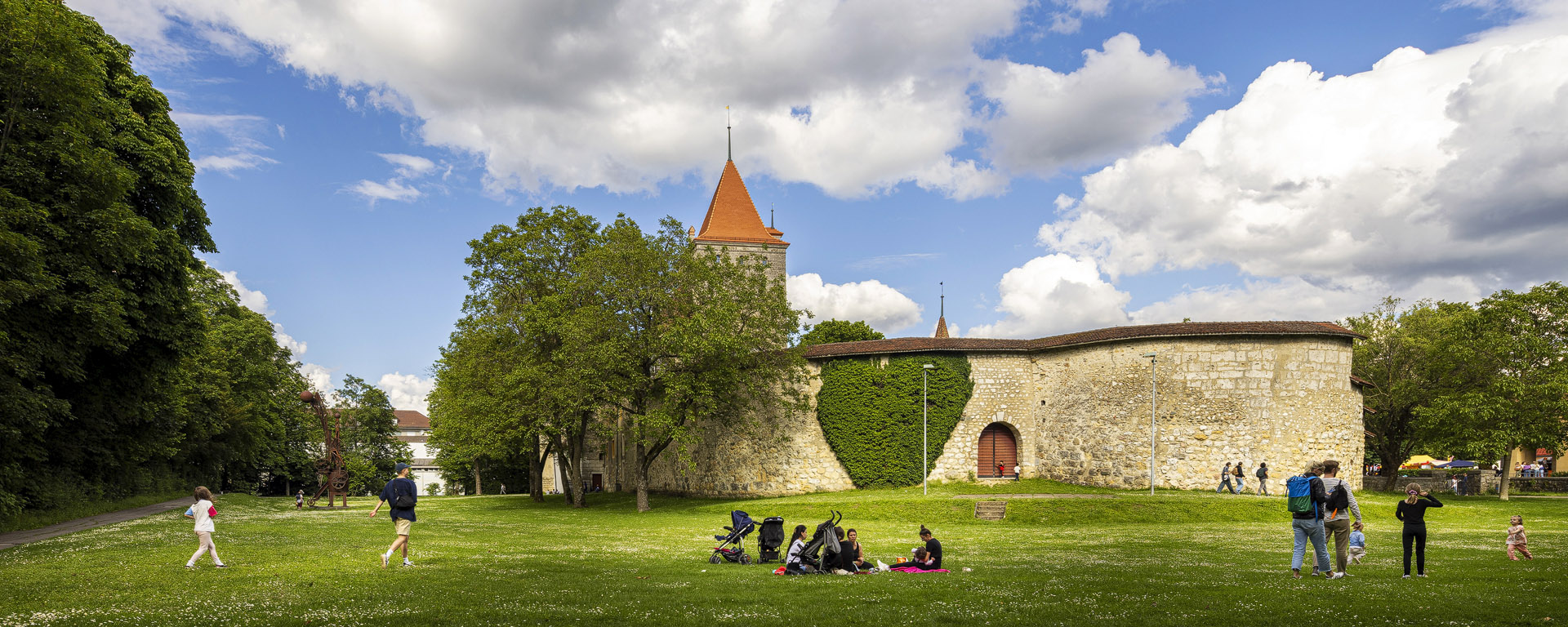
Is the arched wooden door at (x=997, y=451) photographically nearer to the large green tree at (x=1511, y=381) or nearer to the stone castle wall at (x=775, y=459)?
the stone castle wall at (x=775, y=459)

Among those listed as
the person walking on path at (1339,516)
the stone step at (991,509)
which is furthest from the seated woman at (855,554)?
the stone step at (991,509)

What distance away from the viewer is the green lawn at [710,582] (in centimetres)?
888

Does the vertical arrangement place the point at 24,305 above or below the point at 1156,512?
above

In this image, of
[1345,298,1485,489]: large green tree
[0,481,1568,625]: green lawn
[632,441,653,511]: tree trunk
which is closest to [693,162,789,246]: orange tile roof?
[632,441,653,511]: tree trunk

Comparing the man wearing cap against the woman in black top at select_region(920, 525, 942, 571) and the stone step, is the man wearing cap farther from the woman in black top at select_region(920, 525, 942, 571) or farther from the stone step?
the stone step

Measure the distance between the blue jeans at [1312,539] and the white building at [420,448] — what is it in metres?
85.6

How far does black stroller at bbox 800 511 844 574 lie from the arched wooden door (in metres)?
24.7

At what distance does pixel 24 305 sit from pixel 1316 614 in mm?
24447

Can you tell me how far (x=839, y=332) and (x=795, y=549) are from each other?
59.4m

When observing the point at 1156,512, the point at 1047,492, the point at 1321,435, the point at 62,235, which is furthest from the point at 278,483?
the point at 1321,435

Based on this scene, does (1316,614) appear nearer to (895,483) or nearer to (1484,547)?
(1484,547)

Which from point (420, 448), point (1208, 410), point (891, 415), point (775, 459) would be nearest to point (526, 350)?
point (775, 459)

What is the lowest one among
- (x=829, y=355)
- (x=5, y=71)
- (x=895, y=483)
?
(x=895, y=483)

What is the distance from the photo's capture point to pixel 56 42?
58.4 feet
